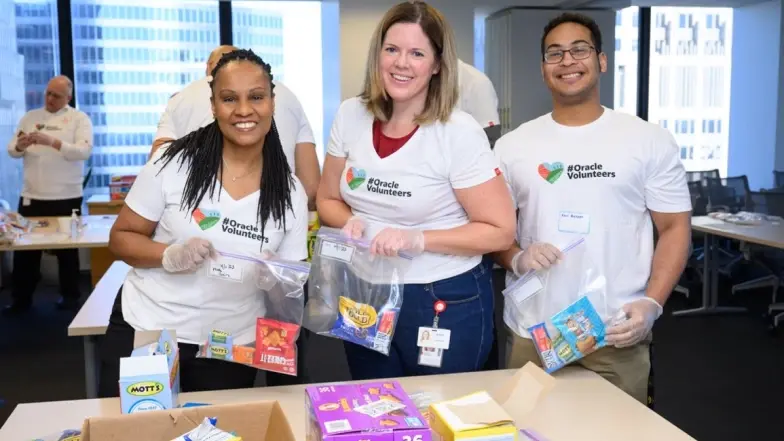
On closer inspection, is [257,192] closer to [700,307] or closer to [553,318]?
[553,318]

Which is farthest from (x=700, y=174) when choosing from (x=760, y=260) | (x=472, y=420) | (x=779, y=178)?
(x=472, y=420)

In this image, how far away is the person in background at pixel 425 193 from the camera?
1.82 m

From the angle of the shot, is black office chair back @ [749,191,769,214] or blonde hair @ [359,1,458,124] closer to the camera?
blonde hair @ [359,1,458,124]

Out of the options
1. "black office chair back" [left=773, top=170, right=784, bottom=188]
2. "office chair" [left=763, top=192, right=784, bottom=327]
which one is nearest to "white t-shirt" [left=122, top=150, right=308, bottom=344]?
"office chair" [left=763, top=192, right=784, bottom=327]

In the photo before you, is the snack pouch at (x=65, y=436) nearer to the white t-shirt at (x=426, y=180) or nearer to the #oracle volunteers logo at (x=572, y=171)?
the white t-shirt at (x=426, y=180)

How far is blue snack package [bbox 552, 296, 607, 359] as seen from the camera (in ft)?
5.73

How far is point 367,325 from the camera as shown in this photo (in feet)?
5.89

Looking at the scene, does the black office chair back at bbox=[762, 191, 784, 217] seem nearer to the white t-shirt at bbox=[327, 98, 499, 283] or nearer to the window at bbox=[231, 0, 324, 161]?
the window at bbox=[231, 0, 324, 161]

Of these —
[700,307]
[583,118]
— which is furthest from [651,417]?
[700,307]

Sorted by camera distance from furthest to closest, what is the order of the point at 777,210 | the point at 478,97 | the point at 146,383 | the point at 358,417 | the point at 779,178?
the point at 779,178 < the point at 777,210 < the point at 478,97 < the point at 146,383 < the point at 358,417

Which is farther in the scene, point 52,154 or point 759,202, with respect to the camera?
point 759,202

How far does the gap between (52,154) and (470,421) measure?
5.25 metres

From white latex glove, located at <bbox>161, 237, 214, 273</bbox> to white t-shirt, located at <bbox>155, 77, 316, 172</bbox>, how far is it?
0.93 metres

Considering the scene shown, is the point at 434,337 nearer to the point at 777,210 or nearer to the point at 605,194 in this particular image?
the point at 605,194
